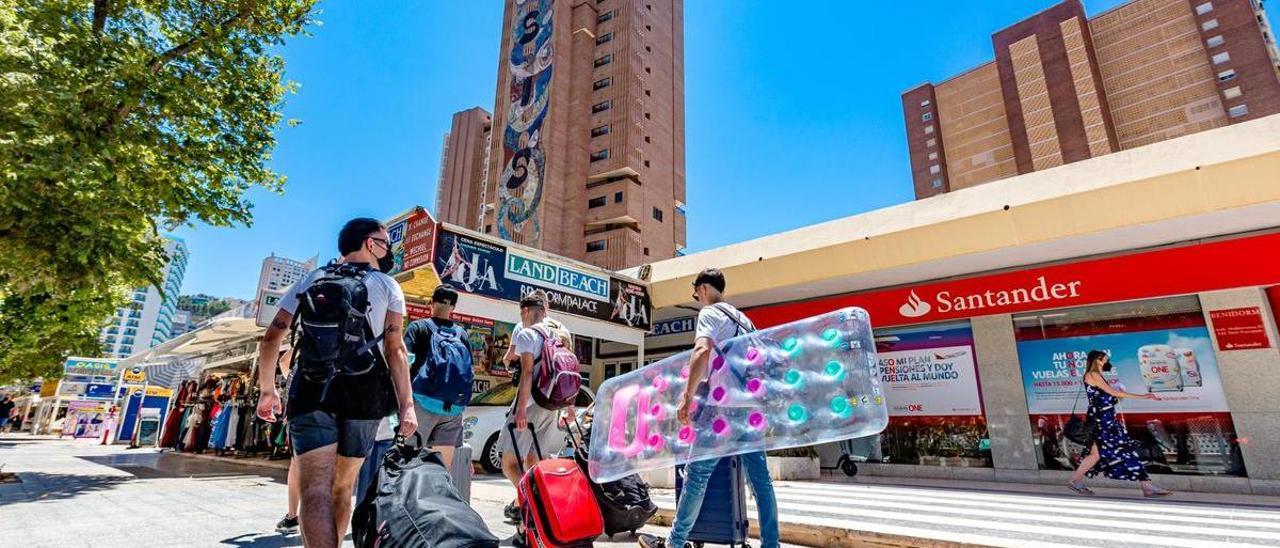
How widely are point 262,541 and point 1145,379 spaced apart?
10868 mm

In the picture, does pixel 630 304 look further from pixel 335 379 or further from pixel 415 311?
pixel 335 379

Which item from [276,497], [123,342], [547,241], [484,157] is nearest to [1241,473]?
[276,497]

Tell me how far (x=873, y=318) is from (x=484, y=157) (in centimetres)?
7588

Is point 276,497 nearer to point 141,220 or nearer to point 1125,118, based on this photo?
point 141,220

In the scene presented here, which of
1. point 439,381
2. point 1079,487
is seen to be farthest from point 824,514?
point 1079,487

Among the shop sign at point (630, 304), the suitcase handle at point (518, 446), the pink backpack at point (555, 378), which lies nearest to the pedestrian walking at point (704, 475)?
the pink backpack at point (555, 378)

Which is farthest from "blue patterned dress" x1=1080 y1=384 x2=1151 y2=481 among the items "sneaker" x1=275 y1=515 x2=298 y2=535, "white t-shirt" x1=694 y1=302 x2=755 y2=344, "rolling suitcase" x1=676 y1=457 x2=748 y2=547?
"sneaker" x1=275 y1=515 x2=298 y2=535

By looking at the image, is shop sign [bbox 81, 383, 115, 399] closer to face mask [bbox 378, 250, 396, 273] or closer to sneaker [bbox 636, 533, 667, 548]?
face mask [bbox 378, 250, 396, 273]

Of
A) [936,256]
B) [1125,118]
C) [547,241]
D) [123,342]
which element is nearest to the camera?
[936,256]

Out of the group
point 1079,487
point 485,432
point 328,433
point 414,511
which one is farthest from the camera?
point 485,432

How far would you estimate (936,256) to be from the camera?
27.5 feet

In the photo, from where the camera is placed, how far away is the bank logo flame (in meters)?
9.81

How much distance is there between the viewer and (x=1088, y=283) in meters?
8.29

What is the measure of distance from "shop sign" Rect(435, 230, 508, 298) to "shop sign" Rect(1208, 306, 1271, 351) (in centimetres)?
1078
